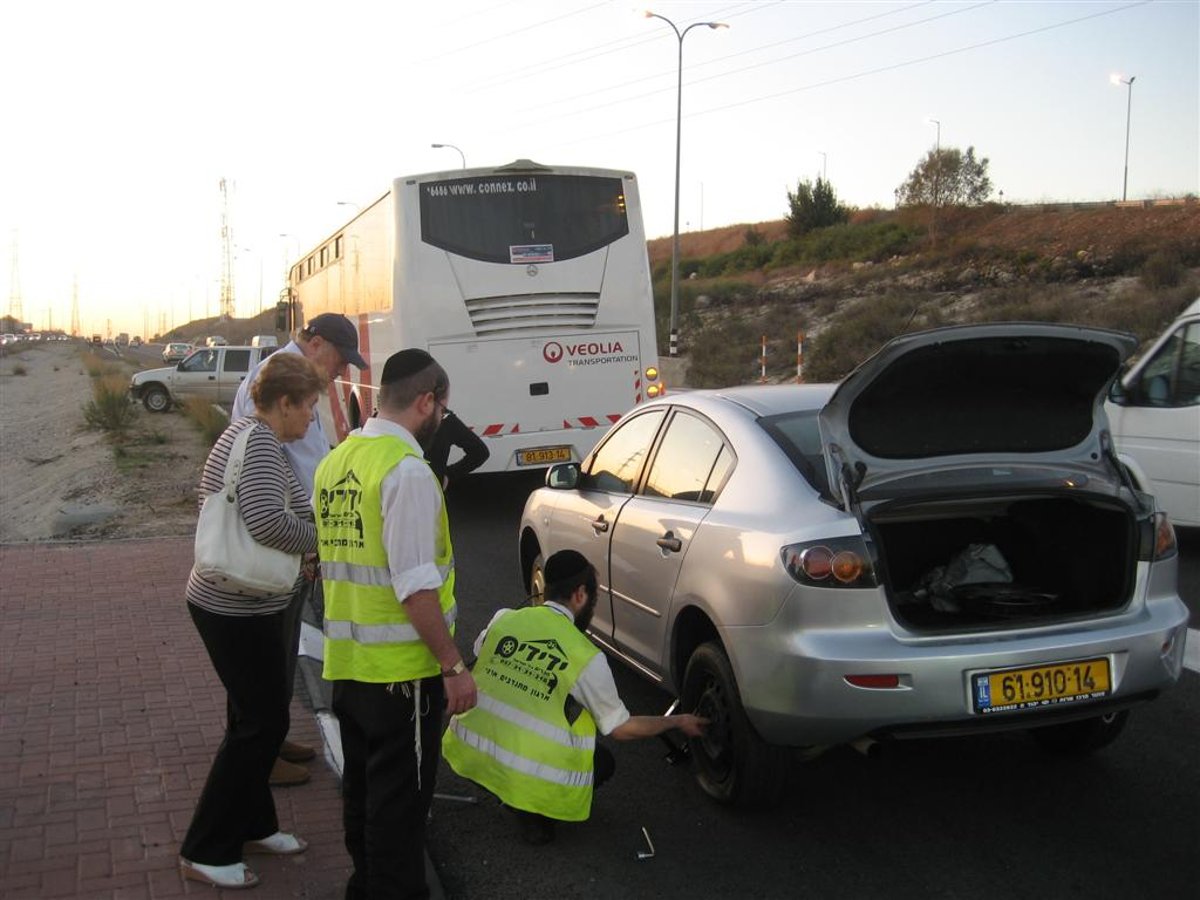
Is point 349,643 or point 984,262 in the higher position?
point 984,262

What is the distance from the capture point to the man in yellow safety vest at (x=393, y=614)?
322cm

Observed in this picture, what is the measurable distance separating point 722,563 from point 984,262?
40692 millimetres

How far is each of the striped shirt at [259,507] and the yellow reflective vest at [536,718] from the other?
0.81 m

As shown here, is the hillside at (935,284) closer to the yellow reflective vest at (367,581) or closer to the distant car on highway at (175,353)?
the yellow reflective vest at (367,581)

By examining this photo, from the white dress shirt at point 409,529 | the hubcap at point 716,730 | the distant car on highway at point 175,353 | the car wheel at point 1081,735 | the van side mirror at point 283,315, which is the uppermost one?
the van side mirror at point 283,315

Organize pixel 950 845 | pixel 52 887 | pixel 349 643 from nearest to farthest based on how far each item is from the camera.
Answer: pixel 349 643, pixel 52 887, pixel 950 845

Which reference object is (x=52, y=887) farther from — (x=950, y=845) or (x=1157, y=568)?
(x=1157, y=568)

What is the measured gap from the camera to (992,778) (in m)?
4.78

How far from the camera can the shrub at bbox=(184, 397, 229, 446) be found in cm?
2196

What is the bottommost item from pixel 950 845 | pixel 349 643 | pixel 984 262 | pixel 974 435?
pixel 950 845

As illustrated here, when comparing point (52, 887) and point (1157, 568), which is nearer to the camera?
point (52, 887)

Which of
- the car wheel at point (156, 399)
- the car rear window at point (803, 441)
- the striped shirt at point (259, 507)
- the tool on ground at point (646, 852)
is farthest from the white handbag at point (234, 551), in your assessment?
the car wheel at point (156, 399)

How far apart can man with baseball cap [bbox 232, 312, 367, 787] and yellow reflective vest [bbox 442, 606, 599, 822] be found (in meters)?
0.79

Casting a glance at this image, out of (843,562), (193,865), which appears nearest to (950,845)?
(843,562)
